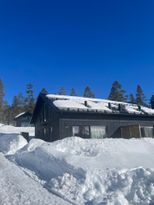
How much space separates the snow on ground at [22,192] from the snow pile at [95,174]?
356mm

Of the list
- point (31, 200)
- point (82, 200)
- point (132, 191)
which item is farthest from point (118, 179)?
point (31, 200)

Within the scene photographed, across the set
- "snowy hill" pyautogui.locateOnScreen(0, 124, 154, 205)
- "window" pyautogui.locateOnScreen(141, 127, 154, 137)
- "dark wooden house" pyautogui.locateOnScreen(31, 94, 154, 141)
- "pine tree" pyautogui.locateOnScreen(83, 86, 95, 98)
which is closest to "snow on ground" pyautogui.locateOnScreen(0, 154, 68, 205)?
"snowy hill" pyautogui.locateOnScreen(0, 124, 154, 205)

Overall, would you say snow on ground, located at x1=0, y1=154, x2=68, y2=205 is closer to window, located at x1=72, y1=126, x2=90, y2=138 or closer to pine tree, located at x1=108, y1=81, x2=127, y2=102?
window, located at x1=72, y1=126, x2=90, y2=138

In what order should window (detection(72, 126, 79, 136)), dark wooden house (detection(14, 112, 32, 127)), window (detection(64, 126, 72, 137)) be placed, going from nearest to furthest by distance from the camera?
window (detection(64, 126, 72, 137)) < window (detection(72, 126, 79, 136)) < dark wooden house (detection(14, 112, 32, 127))

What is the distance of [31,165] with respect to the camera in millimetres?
11062

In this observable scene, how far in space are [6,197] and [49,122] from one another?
633 inches

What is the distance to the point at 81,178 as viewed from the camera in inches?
302

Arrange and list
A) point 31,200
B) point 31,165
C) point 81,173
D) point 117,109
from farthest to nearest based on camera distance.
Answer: point 117,109 < point 31,165 < point 81,173 < point 31,200

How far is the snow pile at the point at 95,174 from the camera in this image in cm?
624

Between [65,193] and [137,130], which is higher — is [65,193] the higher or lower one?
the lower one

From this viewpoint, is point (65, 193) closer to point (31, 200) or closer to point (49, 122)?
point (31, 200)

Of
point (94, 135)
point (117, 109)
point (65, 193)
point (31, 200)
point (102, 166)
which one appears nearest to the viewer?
point (31, 200)

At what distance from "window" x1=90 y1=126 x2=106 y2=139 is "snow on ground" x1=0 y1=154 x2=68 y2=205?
12.3m

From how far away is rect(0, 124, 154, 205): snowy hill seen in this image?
6.23 meters
